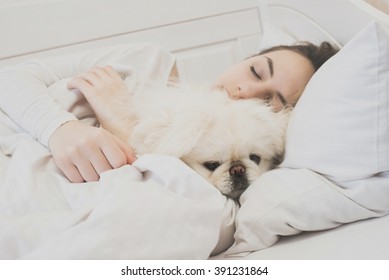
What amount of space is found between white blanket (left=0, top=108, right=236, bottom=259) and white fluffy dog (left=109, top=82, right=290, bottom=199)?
0.11m

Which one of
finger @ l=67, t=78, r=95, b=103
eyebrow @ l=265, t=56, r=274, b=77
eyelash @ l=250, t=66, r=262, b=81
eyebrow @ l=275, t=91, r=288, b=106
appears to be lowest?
eyebrow @ l=275, t=91, r=288, b=106

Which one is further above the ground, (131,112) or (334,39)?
(334,39)

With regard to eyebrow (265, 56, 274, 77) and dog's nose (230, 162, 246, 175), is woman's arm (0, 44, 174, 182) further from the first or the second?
eyebrow (265, 56, 274, 77)

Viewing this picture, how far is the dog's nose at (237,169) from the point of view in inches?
39.4

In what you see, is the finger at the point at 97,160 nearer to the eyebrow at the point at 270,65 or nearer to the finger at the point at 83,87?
the finger at the point at 83,87

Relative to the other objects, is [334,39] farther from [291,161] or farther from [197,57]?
[197,57]

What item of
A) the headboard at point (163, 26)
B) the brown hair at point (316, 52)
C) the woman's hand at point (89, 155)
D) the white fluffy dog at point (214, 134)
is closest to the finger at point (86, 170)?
the woman's hand at point (89, 155)

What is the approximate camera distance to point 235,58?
2.01 metres

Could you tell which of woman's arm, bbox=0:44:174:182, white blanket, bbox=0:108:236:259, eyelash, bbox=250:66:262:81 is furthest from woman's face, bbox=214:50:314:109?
white blanket, bbox=0:108:236:259

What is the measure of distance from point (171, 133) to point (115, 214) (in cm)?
34

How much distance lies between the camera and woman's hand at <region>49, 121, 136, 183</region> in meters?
0.92

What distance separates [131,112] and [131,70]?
0.72 feet
